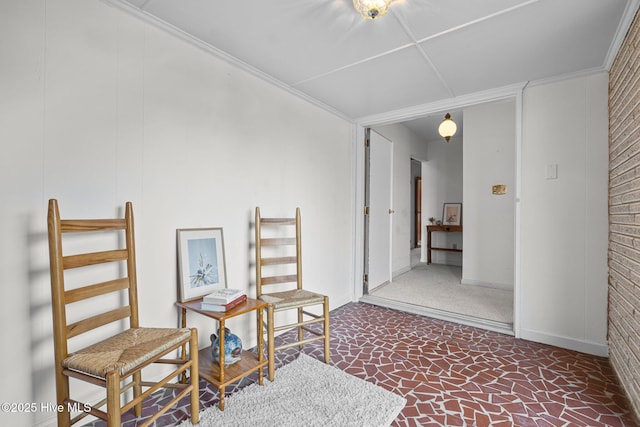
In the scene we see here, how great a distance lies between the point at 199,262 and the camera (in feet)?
6.82

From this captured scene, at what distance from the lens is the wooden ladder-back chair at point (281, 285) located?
2114 millimetres

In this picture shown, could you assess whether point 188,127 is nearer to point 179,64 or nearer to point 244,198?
point 179,64

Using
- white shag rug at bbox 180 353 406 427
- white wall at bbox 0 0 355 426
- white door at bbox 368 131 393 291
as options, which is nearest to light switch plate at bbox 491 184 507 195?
white door at bbox 368 131 393 291

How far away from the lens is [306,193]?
3.13 metres

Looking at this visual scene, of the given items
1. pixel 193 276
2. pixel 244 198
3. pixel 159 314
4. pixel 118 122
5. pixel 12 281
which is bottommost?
pixel 159 314

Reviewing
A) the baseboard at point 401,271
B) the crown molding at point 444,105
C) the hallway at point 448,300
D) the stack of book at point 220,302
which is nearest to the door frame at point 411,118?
the crown molding at point 444,105

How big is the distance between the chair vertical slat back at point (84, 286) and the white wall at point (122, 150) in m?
0.16

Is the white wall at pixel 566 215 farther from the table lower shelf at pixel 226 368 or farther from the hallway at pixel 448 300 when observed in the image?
the table lower shelf at pixel 226 368

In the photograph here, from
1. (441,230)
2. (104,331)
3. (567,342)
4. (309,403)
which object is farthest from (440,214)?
(104,331)

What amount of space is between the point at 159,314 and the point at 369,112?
2.98 m

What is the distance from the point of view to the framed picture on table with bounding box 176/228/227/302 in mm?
1992

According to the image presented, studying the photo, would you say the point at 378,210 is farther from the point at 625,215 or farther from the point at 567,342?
the point at 625,215

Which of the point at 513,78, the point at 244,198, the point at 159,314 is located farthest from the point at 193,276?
the point at 513,78

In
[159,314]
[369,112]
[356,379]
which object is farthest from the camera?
[369,112]
